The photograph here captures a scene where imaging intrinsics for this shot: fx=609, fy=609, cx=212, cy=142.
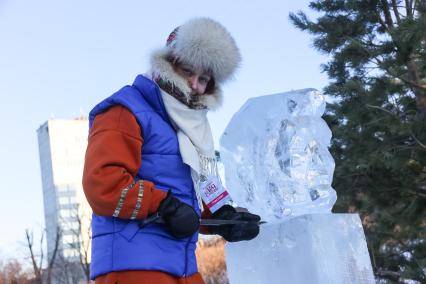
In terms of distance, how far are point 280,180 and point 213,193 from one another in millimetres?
255

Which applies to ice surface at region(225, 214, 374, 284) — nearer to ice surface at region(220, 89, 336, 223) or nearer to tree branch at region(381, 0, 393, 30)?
ice surface at region(220, 89, 336, 223)

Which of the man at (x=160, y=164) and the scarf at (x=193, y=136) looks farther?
the scarf at (x=193, y=136)

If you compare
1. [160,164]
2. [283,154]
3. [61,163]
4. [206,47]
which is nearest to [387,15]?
[283,154]

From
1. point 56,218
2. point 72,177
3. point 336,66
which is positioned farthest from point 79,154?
point 336,66

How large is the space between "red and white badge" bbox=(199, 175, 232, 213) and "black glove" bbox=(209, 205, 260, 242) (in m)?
0.03

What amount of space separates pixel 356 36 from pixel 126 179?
4.82 metres

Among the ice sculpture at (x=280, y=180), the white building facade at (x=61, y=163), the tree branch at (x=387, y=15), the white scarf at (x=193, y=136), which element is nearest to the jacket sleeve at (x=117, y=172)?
the white scarf at (x=193, y=136)

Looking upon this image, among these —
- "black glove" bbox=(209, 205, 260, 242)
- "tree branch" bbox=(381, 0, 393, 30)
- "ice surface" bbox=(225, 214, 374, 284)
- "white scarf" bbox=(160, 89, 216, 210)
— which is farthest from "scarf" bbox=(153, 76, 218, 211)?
"tree branch" bbox=(381, 0, 393, 30)

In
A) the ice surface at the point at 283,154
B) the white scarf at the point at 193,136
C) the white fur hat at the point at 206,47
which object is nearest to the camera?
the white scarf at the point at 193,136

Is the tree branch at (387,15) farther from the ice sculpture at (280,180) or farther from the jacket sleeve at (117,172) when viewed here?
the jacket sleeve at (117,172)

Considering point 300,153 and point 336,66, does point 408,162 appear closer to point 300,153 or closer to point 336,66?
point 336,66

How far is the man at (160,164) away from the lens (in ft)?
5.89

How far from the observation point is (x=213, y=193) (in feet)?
7.29

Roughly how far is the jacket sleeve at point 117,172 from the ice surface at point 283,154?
1.73 ft
